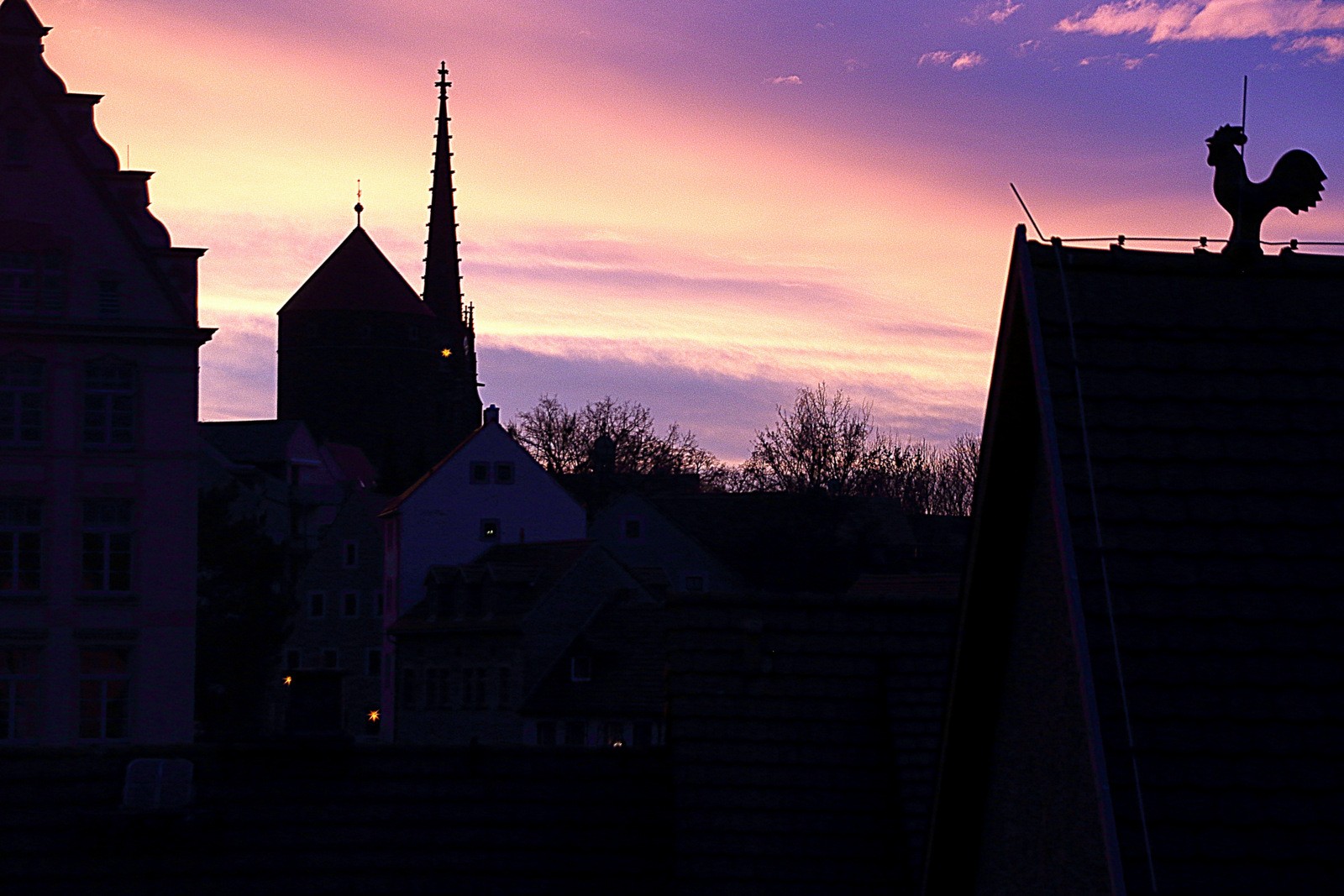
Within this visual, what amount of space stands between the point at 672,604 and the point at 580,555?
163ft

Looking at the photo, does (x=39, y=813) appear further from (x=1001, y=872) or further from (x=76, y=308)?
(x=76, y=308)

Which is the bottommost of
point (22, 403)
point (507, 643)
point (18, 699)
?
point (18, 699)

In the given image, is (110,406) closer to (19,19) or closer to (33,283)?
(33,283)

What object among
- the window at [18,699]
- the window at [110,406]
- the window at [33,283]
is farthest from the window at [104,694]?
the window at [33,283]

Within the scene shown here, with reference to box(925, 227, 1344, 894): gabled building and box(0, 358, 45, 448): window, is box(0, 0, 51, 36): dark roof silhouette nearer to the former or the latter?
box(0, 358, 45, 448): window

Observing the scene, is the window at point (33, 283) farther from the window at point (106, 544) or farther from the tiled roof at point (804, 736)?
the tiled roof at point (804, 736)

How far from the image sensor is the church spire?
138125 millimetres

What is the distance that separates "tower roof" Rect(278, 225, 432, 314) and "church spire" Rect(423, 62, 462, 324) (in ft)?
17.6

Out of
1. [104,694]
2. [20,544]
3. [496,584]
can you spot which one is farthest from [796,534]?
[20,544]

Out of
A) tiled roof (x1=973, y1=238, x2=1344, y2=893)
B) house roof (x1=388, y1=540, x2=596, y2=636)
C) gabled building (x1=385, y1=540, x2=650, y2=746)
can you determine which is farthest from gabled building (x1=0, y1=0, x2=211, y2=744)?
tiled roof (x1=973, y1=238, x2=1344, y2=893)

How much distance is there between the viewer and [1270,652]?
15.7ft

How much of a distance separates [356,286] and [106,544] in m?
91.2

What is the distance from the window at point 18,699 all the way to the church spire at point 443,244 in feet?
329

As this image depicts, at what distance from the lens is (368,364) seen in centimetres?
12875
